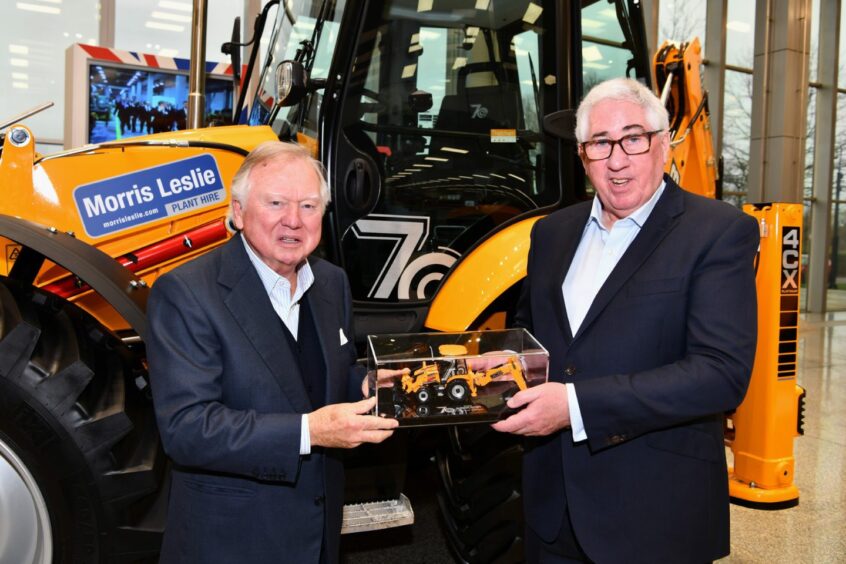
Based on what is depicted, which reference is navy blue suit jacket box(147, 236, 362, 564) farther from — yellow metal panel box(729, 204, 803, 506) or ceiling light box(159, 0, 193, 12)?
ceiling light box(159, 0, 193, 12)

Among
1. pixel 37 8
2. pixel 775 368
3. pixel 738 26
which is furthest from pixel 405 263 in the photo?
pixel 738 26

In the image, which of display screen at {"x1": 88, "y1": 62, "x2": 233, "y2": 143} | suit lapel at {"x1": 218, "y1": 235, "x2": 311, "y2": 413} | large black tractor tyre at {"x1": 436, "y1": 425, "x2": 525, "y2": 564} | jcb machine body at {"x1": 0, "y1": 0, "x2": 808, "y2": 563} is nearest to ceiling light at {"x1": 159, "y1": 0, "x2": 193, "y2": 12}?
display screen at {"x1": 88, "y1": 62, "x2": 233, "y2": 143}

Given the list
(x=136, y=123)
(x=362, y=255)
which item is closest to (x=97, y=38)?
(x=136, y=123)

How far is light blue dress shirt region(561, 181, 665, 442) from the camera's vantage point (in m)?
1.57

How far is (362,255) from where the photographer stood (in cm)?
268

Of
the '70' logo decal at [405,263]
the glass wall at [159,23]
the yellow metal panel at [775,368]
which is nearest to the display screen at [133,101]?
the glass wall at [159,23]

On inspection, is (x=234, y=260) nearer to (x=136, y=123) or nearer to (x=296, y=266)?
(x=296, y=266)

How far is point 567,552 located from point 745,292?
2.26ft

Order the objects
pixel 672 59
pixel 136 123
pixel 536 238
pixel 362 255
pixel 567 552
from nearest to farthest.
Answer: pixel 567 552
pixel 536 238
pixel 362 255
pixel 672 59
pixel 136 123

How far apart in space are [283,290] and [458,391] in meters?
0.46

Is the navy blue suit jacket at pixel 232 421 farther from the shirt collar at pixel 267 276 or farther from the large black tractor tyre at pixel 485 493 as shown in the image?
the large black tractor tyre at pixel 485 493

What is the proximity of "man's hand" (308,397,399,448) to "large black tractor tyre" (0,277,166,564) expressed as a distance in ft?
2.47

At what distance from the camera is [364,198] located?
263 cm

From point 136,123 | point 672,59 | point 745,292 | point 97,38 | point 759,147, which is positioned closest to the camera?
point 745,292
